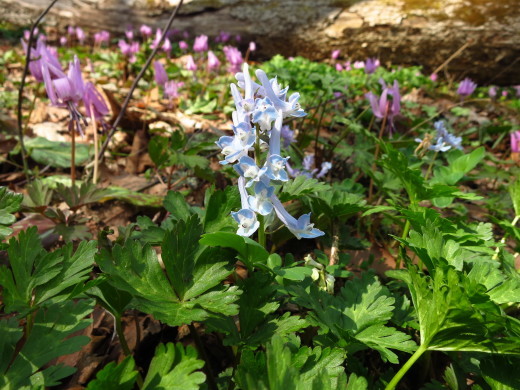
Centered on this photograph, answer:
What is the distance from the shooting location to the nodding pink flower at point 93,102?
6.77 feet

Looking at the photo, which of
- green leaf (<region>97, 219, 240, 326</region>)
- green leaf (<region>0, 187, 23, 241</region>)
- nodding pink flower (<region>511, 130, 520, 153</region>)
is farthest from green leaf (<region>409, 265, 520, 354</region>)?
nodding pink flower (<region>511, 130, 520, 153</region>)

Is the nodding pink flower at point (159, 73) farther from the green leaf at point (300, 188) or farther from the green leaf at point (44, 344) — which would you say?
the green leaf at point (44, 344)

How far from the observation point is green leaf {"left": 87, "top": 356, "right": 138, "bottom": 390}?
80 cm

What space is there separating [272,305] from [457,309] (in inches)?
18.2

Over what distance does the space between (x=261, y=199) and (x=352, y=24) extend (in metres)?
7.64

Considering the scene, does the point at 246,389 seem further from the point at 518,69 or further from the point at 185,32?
the point at 185,32

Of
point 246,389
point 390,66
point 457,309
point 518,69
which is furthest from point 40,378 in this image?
point 518,69

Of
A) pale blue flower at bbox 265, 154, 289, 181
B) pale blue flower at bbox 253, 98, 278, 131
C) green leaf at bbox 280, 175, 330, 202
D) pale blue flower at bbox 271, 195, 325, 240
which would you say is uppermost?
pale blue flower at bbox 253, 98, 278, 131

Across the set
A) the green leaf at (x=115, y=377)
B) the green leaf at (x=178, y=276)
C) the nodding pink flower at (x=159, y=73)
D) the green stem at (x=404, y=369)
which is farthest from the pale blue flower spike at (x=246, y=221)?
the nodding pink flower at (x=159, y=73)

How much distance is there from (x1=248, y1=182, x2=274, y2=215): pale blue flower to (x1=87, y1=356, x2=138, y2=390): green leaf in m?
0.46

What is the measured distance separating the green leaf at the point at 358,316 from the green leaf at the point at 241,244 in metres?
0.16

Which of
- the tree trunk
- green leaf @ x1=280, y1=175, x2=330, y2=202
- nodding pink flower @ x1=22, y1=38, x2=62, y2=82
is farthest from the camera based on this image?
the tree trunk

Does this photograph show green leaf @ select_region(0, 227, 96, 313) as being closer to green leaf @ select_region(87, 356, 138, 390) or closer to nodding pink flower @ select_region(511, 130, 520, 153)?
green leaf @ select_region(87, 356, 138, 390)

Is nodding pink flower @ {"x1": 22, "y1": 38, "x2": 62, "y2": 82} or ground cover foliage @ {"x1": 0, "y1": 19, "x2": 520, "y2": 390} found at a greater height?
nodding pink flower @ {"x1": 22, "y1": 38, "x2": 62, "y2": 82}
